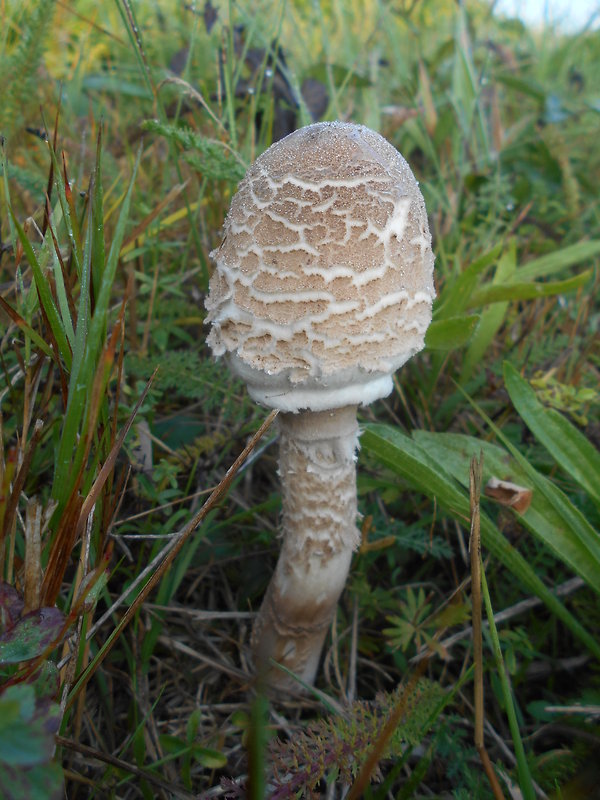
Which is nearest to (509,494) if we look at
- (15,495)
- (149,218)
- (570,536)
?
(570,536)

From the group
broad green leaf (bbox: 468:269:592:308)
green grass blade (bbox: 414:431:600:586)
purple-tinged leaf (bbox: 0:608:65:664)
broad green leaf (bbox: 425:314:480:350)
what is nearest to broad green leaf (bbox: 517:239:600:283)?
broad green leaf (bbox: 468:269:592:308)

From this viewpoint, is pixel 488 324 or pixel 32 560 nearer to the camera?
pixel 32 560

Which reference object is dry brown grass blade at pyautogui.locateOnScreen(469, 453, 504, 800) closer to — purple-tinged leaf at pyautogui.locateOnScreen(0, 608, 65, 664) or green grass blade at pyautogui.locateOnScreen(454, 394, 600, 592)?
green grass blade at pyautogui.locateOnScreen(454, 394, 600, 592)

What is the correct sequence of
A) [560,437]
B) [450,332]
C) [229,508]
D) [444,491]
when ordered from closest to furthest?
[444,491] < [560,437] < [450,332] < [229,508]

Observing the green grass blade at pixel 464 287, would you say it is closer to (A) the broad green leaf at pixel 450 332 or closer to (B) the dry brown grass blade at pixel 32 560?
(A) the broad green leaf at pixel 450 332

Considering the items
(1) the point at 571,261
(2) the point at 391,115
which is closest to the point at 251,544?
(1) the point at 571,261

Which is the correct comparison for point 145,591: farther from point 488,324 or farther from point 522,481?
point 488,324

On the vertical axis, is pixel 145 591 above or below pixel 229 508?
above
